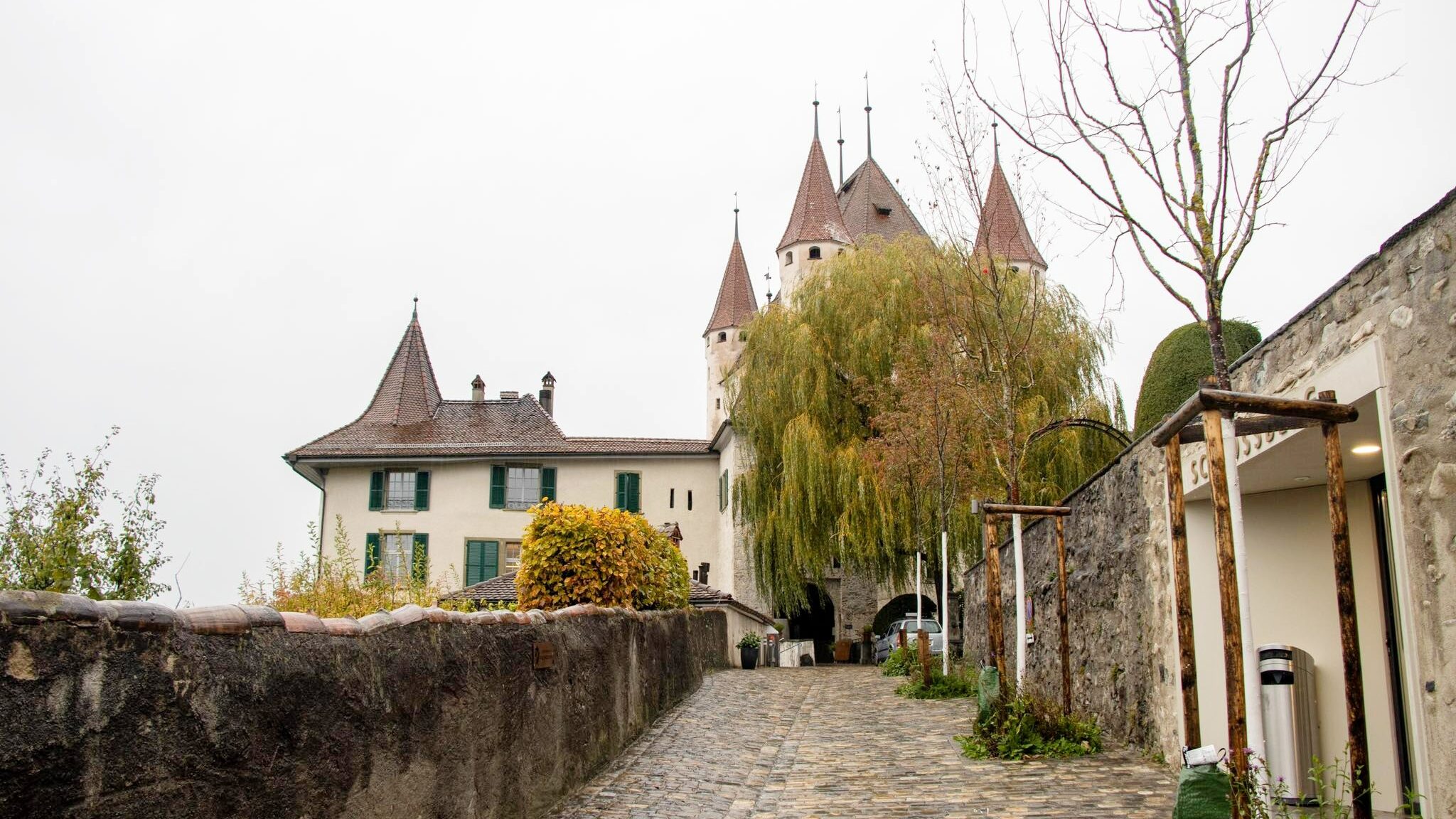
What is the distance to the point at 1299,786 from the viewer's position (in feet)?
23.4

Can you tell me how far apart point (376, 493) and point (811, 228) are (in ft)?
62.6

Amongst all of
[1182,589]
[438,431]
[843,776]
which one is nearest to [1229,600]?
[1182,589]

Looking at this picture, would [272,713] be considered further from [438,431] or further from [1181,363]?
[438,431]

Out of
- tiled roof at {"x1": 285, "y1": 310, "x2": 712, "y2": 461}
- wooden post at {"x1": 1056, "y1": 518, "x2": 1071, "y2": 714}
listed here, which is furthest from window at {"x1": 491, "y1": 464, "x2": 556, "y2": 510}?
wooden post at {"x1": 1056, "y1": 518, "x2": 1071, "y2": 714}

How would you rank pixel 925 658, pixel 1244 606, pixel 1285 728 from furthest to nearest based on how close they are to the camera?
pixel 925 658
pixel 1285 728
pixel 1244 606

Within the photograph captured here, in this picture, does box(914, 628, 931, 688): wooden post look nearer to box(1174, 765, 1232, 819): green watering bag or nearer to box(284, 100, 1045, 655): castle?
box(1174, 765, 1232, 819): green watering bag

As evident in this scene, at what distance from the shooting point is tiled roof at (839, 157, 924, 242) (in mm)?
47438

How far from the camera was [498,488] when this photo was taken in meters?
38.2

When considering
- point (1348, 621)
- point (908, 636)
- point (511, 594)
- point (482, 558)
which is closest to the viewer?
point (1348, 621)

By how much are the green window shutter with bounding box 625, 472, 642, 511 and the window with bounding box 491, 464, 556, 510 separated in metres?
2.44

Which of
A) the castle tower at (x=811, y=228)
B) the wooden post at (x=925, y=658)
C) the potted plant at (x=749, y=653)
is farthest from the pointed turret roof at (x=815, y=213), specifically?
the wooden post at (x=925, y=658)

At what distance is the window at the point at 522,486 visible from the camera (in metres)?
38.3

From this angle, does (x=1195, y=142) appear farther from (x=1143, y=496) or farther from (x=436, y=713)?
(x=436, y=713)

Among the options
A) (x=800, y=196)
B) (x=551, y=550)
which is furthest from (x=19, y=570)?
(x=800, y=196)
